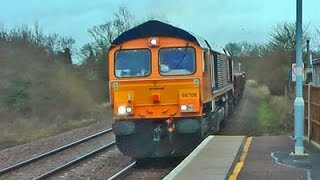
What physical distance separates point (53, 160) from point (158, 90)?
4.84 metres

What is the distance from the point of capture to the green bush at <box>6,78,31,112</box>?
3730 cm

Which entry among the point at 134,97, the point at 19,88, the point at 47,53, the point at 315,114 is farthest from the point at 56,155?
the point at 47,53

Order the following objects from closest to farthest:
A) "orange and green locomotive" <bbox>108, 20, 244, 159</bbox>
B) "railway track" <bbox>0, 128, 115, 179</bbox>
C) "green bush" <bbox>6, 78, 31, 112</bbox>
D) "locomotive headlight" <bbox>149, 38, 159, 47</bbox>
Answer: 1. "orange and green locomotive" <bbox>108, 20, 244, 159</bbox>
2. "railway track" <bbox>0, 128, 115, 179</bbox>
3. "locomotive headlight" <bbox>149, 38, 159, 47</bbox>
4. "green bush" <bbox>6, 78, 31, 112</bbox>

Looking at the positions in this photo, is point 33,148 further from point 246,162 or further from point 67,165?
point 246,162

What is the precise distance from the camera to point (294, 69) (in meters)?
12.3

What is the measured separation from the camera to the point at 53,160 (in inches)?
712

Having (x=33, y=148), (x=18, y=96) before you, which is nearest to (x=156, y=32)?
(x=33, y=148)

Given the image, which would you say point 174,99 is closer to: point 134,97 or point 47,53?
point 134,97

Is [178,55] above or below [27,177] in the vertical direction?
above

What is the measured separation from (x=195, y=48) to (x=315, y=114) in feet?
10.7

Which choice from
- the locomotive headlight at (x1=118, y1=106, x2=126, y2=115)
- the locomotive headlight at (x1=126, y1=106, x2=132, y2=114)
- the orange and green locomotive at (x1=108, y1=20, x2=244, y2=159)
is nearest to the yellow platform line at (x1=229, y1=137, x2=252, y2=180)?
the orange and green locomotive at (x1=108, y1=20, x2=244, y2=159)

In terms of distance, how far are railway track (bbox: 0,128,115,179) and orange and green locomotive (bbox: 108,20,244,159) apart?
2111mm

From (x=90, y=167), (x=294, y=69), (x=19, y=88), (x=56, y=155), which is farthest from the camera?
(x=19, y=88)

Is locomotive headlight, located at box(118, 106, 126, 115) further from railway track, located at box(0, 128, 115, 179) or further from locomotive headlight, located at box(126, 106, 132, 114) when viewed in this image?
railway track, located at box(0, 128, 115, 179)
